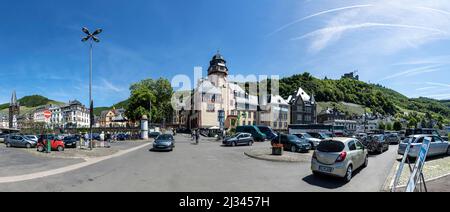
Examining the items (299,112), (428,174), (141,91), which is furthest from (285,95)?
(428,174)

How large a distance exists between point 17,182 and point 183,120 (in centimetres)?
10020

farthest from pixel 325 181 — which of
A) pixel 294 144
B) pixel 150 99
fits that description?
pixel 150 99

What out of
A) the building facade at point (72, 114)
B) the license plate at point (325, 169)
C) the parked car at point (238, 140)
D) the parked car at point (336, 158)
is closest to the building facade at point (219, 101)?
the parked car at point (238, 140)

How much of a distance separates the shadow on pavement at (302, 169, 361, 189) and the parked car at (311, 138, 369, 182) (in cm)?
26

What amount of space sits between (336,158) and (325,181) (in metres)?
1.10

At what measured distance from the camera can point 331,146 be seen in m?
10.3

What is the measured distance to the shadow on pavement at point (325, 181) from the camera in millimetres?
9594

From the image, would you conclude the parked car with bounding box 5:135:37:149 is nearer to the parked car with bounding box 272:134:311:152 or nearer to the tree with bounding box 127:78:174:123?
the parked car with bounding box 272:134:311:152

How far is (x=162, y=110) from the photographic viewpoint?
242 ft

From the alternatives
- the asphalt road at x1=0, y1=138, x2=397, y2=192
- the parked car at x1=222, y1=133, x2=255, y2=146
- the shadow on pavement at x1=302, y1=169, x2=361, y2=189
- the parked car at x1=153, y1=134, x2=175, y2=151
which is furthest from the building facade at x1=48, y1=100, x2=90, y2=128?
the shadow on pavement at x1=302, y1=169, x2=361, y2=189

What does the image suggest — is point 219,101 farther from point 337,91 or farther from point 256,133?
point 337,91

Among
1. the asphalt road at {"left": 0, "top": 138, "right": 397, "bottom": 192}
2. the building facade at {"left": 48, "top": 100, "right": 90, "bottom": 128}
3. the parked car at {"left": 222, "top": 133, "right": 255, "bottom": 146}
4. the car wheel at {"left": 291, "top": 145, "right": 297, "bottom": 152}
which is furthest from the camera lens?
the building facade at {"left": 48, "top": 100, "right": 90, "bottom": 128}

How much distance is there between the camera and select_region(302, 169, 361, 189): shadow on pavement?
9.59 m

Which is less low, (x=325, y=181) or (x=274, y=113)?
(x=274, y=113)
